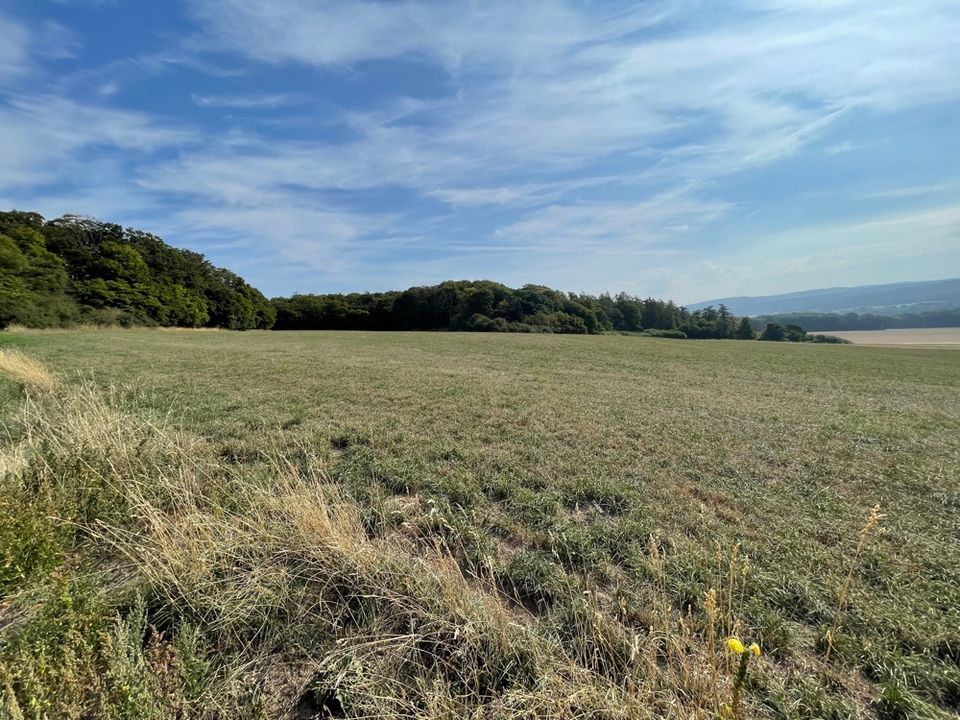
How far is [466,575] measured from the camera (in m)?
3.25

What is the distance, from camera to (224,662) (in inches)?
98.2

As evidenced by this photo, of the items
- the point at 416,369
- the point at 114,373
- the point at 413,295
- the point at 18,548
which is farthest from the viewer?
the point at 413,295

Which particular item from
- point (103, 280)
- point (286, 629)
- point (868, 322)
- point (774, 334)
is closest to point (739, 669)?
point (286, 629)

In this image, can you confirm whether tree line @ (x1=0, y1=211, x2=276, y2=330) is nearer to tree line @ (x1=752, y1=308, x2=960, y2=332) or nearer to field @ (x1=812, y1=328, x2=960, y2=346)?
field @ (x1=812, y1=328, x2=960, y2=346)

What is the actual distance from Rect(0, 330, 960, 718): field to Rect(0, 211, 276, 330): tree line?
132 feet

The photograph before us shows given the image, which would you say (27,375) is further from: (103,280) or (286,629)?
(103,280)

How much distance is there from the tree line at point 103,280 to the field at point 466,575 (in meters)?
40.1

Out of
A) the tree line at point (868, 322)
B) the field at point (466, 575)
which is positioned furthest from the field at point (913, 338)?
the field at point (466, 575)

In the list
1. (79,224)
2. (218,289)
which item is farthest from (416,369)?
(79,224)

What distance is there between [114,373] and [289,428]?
8699mm

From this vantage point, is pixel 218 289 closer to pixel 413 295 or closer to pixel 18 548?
pixel 413 295

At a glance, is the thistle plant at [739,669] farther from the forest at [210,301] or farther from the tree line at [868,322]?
the tree line at [868,322]

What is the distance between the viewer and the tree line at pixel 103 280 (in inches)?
1371

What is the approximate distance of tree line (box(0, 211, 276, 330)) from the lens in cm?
3481
